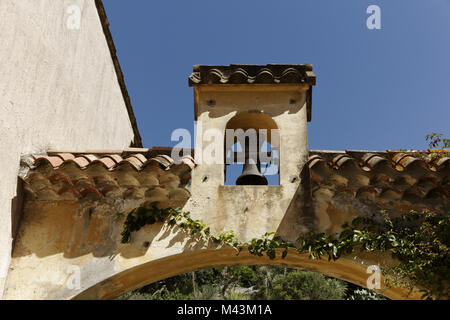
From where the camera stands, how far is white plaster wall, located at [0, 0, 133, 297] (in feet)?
14.5

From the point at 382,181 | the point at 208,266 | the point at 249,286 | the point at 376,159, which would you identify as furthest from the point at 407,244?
the point at 249,286

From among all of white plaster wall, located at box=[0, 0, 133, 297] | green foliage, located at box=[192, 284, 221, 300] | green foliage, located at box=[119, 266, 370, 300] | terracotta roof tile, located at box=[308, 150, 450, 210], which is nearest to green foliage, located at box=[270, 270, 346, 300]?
green foliage, located at box=[119, 266, 370, 300]

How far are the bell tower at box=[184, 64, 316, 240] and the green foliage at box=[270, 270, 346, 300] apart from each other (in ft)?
40.0

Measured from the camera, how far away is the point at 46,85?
5305mm

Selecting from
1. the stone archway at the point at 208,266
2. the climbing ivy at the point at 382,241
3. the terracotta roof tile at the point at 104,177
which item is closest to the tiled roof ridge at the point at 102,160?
the terracotta roof tile at the point at 104,177

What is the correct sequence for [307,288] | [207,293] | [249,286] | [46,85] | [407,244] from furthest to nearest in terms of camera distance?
[249,286] → [307,288] → [207,293] → [46,85] → [407,244]

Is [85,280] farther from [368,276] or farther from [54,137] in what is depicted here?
[368,276]

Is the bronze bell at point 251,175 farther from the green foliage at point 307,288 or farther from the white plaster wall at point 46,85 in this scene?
the green foliage at point 307,288

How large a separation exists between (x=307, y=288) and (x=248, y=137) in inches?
492

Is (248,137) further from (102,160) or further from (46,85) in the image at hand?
(46,85)

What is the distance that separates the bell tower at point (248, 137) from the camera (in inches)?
187

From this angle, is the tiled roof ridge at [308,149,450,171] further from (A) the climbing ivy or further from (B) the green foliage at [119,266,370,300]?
(B) the green foliage at [119,266,370,300]
